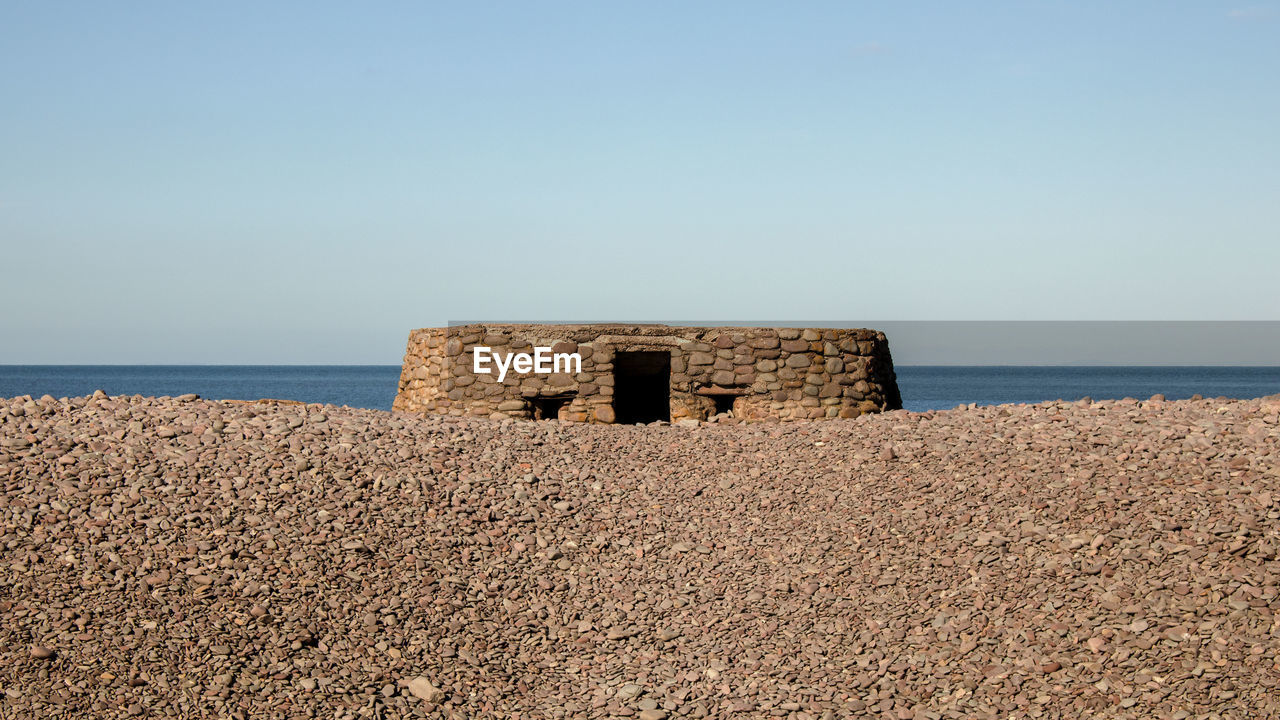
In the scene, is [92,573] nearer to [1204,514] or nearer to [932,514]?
[932,514]

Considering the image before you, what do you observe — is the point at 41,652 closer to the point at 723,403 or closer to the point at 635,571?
the point at 635,571

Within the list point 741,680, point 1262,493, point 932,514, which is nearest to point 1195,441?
point 1262,493

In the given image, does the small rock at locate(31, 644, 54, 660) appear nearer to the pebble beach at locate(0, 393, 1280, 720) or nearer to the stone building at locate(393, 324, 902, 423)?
the pebble beach at locate(0, 393, 1280, 720)

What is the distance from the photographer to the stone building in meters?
13.6

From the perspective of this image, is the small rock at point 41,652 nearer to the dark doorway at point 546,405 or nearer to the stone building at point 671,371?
the stone building at point 671,371

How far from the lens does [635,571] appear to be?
8.88 m

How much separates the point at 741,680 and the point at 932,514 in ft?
9.40

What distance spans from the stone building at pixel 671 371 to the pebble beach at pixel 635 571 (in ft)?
7.23

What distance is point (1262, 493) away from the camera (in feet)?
29.5

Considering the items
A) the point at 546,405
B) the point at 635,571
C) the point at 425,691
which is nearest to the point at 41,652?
the point at 425,691

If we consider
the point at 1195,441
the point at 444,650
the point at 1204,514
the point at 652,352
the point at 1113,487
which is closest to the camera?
the point at 444,650

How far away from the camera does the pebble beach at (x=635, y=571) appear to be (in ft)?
23.3

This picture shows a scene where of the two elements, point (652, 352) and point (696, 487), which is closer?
point (696, 487)

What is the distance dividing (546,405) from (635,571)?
532 centimetres
